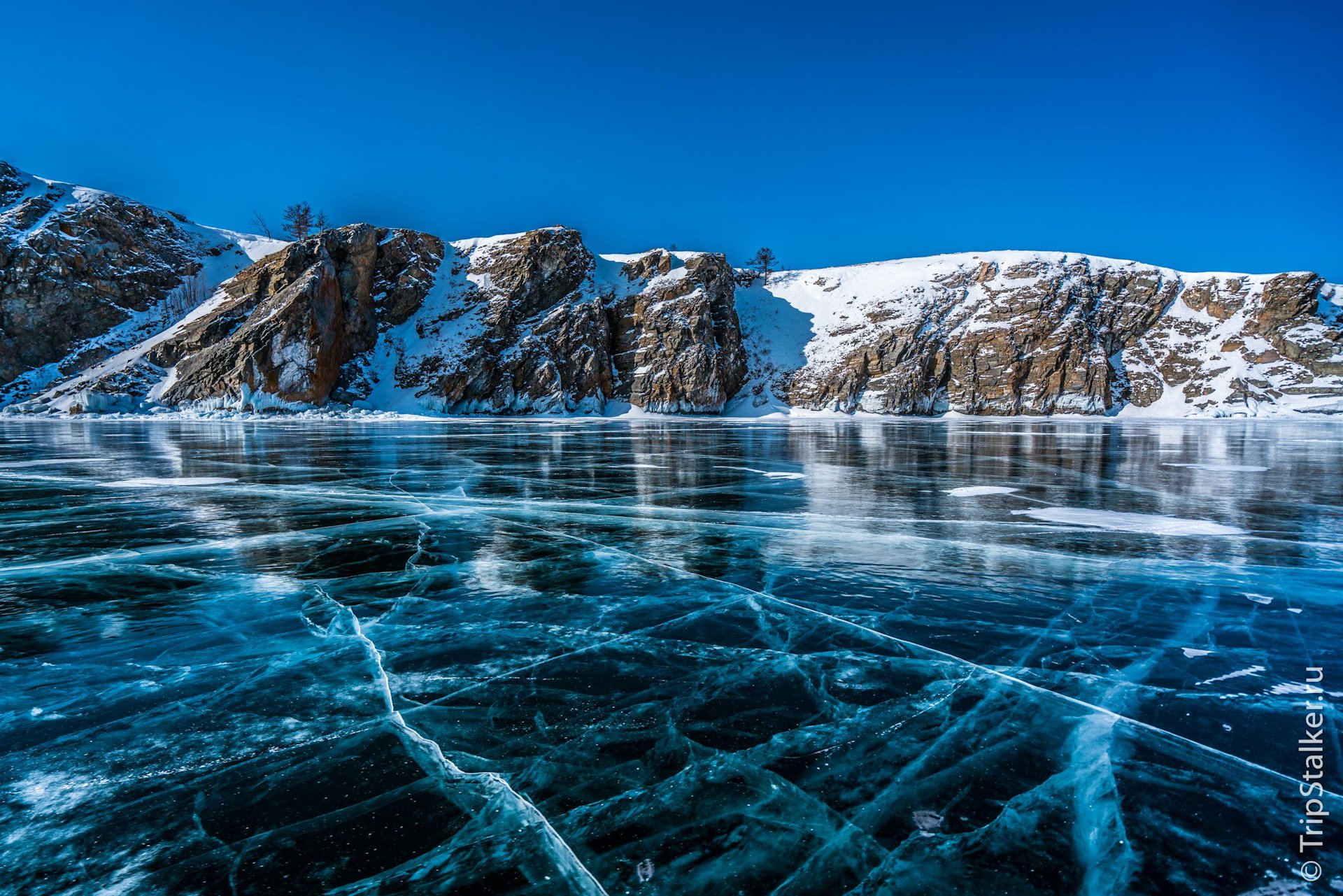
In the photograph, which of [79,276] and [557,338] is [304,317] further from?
[79,276]

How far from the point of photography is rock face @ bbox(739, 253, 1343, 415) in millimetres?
54594

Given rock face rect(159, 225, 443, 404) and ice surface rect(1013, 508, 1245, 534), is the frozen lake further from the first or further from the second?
rock face rect(159, 225, 443, 404)

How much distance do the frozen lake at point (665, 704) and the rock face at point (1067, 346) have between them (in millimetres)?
54550

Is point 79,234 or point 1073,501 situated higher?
point 79,234

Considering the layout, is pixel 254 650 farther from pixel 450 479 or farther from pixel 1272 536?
pixel 1272 536

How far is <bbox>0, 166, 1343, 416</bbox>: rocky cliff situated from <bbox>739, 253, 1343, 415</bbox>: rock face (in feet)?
0.67

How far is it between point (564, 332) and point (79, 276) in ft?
139

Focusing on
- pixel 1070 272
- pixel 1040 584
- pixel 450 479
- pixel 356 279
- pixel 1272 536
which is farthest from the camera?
pixel 1070 272

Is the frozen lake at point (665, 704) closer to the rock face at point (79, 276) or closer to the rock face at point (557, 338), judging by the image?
the rock face at point (557, 338)

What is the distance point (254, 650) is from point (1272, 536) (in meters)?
9.45

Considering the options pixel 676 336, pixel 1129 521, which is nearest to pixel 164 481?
pixel 1129 521

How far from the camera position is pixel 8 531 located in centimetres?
709

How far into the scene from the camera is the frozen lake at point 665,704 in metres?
2.03

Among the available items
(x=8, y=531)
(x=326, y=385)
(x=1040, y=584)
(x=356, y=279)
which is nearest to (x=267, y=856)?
(x=1040, y=584)
